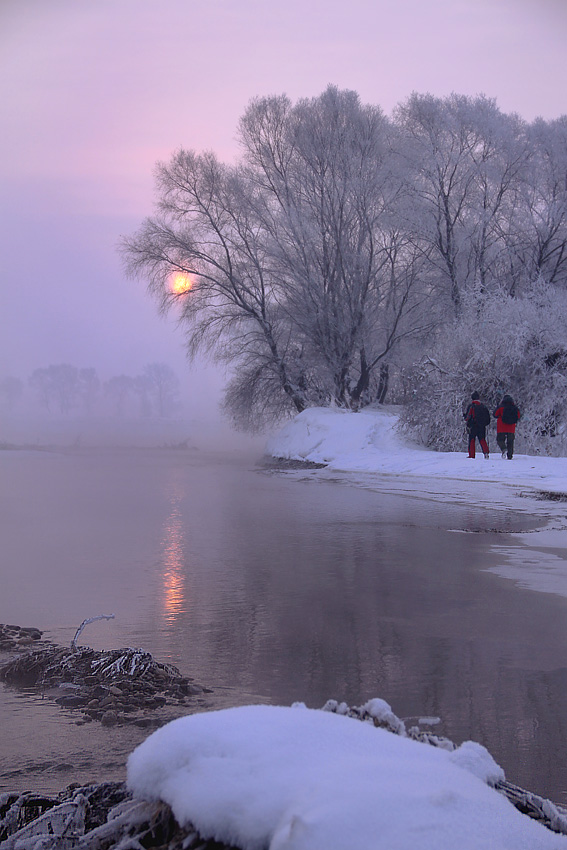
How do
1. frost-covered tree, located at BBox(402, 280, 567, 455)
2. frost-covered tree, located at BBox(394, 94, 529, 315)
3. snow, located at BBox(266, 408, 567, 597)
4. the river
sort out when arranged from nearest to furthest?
the river, snow, located at BBox(266, 408, 567, 597), frost-covered tree, located at BBox(402, 280, 567, 455), frost-covered tree, located at BBox(394, 94, 529, 315)

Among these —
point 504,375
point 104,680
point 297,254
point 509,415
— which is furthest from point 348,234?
point 104,680

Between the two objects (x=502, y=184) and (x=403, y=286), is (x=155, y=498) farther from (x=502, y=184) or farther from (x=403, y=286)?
(x=502, y=184)

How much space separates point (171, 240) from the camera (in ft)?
105

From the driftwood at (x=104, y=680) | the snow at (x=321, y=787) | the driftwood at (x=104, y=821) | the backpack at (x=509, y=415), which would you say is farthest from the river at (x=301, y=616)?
the backpack at (x=509, y=415)

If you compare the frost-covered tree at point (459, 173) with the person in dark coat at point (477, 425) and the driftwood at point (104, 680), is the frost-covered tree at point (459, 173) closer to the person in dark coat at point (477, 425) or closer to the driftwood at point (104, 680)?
the person in dark coat at point (477, 425)

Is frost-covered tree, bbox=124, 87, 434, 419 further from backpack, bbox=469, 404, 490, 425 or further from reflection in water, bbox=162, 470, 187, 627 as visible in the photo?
reflection in water, bbox=162, 470, 187, 627

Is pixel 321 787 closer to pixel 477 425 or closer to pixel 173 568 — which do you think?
pixel 173 568

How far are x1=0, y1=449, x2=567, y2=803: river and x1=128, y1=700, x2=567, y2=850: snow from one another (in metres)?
1.28

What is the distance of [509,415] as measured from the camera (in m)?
19.8

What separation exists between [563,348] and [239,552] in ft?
56.4

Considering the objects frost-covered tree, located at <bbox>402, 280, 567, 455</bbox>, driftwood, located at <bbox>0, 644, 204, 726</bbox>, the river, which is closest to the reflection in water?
the river

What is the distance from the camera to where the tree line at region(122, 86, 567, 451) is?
30359mm

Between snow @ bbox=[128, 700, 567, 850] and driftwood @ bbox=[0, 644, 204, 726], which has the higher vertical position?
snow @ bbox=[128, 700, 567, 850]

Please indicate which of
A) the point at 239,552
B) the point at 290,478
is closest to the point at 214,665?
→ the point at 239,552
